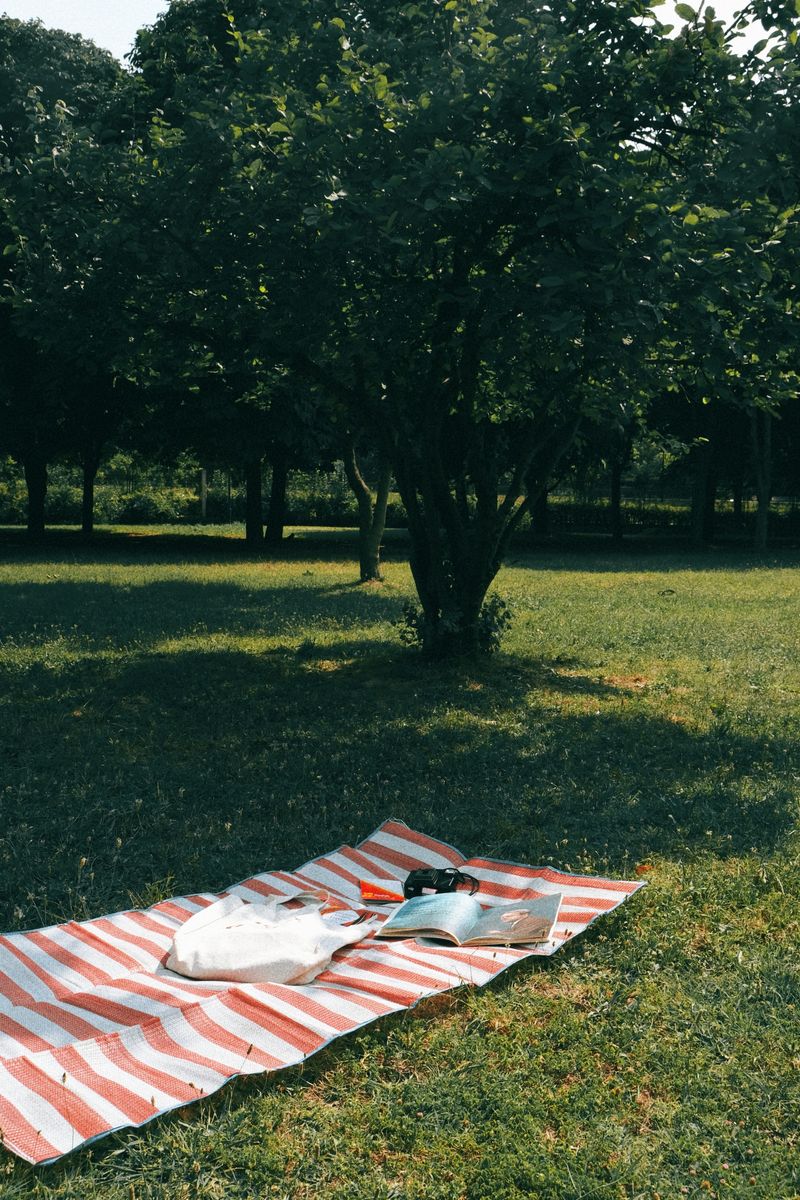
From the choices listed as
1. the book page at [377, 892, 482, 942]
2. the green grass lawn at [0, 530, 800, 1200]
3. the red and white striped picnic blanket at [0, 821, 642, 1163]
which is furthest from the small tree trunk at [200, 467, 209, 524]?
the book page at [377, 892, 482, 942]

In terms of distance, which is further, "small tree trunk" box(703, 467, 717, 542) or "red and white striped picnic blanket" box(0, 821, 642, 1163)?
"small tree trunk" box(703, 467, 717, 542)

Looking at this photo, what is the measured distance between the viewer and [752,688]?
988 cm

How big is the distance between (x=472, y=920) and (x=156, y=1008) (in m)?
1.43

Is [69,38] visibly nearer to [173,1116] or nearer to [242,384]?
[242,384]

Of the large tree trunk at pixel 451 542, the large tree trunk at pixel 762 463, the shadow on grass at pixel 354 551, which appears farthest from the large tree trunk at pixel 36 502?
the large tree trunk at pixel 451 542

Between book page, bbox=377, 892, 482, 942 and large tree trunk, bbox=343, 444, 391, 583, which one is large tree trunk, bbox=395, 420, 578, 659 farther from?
large tree trunk, bbox=343, 444, 391, 583

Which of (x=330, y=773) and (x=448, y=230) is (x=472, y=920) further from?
(x=448, y=230)

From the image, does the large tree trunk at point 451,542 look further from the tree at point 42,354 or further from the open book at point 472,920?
the tree at point 42,354

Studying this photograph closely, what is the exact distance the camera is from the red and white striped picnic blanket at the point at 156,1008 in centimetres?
319

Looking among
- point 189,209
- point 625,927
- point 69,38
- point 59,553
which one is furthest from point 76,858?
point 69,38

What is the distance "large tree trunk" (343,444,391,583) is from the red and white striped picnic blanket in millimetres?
14360

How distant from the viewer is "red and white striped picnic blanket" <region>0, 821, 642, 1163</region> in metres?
3.19

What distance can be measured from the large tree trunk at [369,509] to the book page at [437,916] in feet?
46.4

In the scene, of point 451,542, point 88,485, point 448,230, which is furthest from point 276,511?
point 448,230
